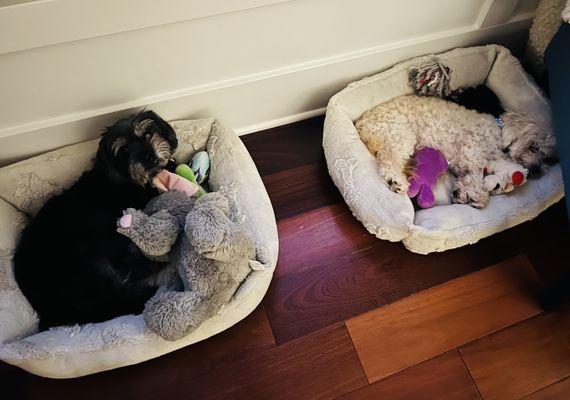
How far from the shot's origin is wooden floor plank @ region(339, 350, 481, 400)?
4.19ft

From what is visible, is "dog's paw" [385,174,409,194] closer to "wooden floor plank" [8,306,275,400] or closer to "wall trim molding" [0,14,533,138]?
"wall trim molding" [0,14,533,138]

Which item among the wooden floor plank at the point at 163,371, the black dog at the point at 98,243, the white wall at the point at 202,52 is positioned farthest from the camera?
the wooden floor plank at the point at 163,371

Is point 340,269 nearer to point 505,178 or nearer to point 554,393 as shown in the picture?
point 505,178

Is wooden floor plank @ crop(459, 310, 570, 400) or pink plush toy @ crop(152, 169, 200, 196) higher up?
pink plush toy @ crop(152, 169, 200, 196)

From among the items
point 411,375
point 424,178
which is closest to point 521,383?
point 411,375

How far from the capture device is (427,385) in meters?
1.29

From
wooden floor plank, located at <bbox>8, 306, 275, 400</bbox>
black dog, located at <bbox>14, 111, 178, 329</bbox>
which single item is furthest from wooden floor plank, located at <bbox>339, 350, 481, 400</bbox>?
black dog, located at <bbox>14, 111, 178, 329</bbox>

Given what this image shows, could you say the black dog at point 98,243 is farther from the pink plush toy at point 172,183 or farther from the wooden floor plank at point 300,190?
the wooden floor plank at point 300,190

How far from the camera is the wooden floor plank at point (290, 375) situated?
4.16 ft

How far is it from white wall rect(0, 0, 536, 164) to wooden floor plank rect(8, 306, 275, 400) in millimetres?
684

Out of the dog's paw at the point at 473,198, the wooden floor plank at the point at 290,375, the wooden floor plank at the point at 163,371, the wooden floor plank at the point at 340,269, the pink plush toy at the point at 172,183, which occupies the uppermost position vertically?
the pink plush toy at the point at 172,183

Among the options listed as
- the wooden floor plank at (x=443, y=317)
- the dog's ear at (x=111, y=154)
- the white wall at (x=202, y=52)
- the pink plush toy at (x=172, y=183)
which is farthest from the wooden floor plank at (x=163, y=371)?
the white wall at (x=202, y=52)

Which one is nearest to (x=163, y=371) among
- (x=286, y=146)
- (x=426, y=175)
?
(x=286, y=146)

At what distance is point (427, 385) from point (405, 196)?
1.80ft
